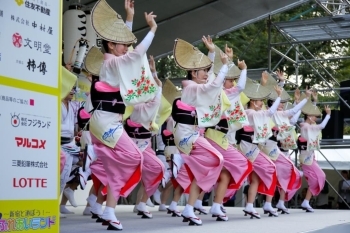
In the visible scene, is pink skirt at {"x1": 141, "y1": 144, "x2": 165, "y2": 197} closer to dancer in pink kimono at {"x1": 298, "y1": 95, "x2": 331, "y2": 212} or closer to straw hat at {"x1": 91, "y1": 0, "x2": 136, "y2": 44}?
straw hat at {"x1": 91, "y1": 0, "x2": 136, "y2": 44}

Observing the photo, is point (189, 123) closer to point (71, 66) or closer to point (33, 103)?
point (71, 66)

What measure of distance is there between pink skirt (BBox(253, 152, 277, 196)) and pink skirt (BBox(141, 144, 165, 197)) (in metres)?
1.28

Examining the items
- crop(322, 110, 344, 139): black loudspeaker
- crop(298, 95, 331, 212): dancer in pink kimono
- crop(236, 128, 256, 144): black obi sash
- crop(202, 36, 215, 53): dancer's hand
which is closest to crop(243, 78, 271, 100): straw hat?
crop(236, 128, 256, 144): black obi sash

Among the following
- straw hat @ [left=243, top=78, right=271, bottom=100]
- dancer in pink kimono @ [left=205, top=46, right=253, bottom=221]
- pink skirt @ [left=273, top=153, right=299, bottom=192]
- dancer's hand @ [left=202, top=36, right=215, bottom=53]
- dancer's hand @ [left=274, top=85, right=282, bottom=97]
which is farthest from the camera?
pink skirt @ [left=273, top=153, right=299, bottom=192]

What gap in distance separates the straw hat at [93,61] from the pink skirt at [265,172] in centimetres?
222

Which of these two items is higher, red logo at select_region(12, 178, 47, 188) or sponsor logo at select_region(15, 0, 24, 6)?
sponsor logo at select_region(15, 0, 24, 6)

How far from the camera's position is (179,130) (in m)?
6.16

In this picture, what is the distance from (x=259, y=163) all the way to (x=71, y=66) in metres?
2.33

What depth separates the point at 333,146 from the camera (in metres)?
11.7

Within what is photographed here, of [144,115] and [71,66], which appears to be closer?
[144,115]

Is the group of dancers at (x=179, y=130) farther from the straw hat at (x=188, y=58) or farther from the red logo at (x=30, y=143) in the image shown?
the red logo at (x=30, y=143)

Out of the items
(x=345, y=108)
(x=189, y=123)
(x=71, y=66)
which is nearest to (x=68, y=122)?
(x=71, y=66)

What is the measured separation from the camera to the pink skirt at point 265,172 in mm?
7454

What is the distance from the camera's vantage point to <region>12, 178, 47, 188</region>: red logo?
280 centimetres
